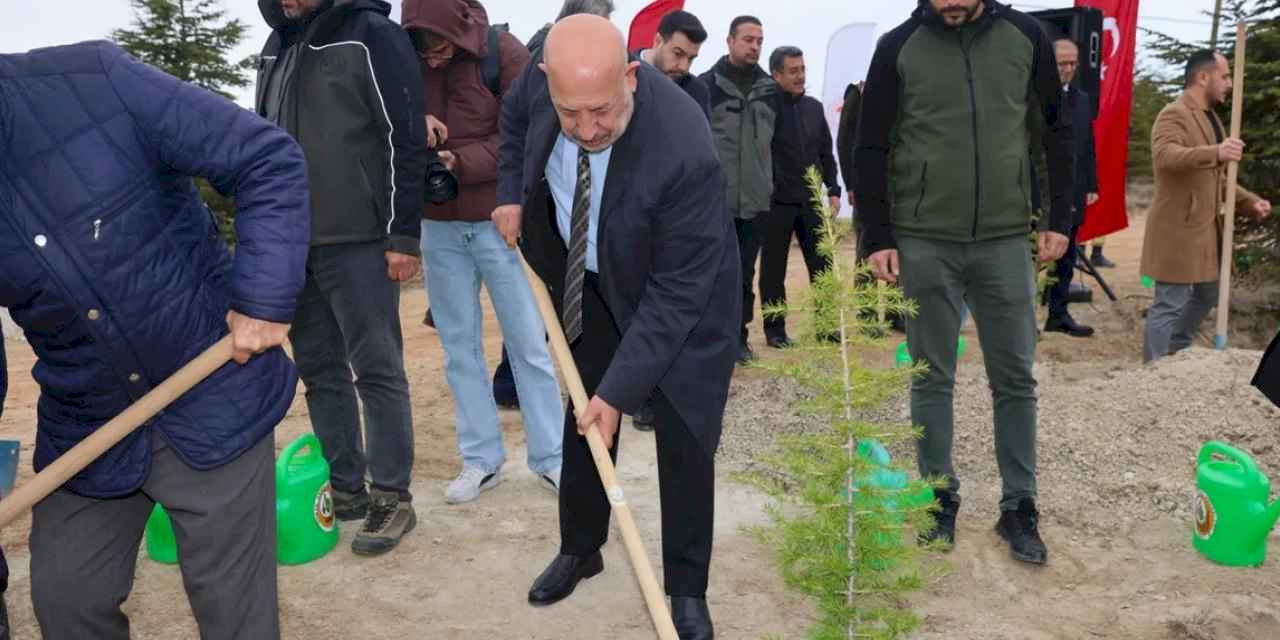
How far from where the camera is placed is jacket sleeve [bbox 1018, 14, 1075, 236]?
3578 mm

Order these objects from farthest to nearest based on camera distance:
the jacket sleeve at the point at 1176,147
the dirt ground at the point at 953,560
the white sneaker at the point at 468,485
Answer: the jacket sleeve at the point at 1176,147, the white sneaker at the point at 468,485, the dirt ground at the point at 953,560

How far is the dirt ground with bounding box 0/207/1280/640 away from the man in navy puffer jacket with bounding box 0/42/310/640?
1.20 m

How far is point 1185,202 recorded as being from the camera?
6609mm

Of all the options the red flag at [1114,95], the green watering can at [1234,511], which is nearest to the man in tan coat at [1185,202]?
the red flag at [1114,95]

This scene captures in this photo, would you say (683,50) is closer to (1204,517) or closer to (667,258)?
(667,258)

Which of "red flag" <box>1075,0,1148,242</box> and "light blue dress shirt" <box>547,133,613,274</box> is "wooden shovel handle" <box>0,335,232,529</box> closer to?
"light blue dress shirt" <box>547,133,613,274</box>

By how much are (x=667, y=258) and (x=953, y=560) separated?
186 centimetres

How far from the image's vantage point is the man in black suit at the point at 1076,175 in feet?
22.7

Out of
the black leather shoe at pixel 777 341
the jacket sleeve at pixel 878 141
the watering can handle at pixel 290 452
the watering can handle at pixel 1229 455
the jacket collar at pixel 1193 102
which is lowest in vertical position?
the black leather shoe at pixel 777 341

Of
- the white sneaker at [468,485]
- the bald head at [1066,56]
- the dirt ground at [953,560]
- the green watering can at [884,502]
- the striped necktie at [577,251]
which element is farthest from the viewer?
the bald head at [1066,56]

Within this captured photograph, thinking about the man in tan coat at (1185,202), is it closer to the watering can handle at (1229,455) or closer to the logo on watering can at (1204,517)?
the watering can handle at (1229,455)

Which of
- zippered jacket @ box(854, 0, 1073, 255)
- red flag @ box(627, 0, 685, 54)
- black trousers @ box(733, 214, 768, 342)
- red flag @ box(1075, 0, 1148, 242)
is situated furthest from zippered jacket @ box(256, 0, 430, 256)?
red flag @ box(1075, 0, 1148, 242)

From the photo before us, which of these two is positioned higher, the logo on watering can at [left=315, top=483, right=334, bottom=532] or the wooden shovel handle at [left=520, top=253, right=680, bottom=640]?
the wooden shovel handle at [left=520, top=253, right=680, bottom=640]

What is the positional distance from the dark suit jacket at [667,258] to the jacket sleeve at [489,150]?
110 centimetres
